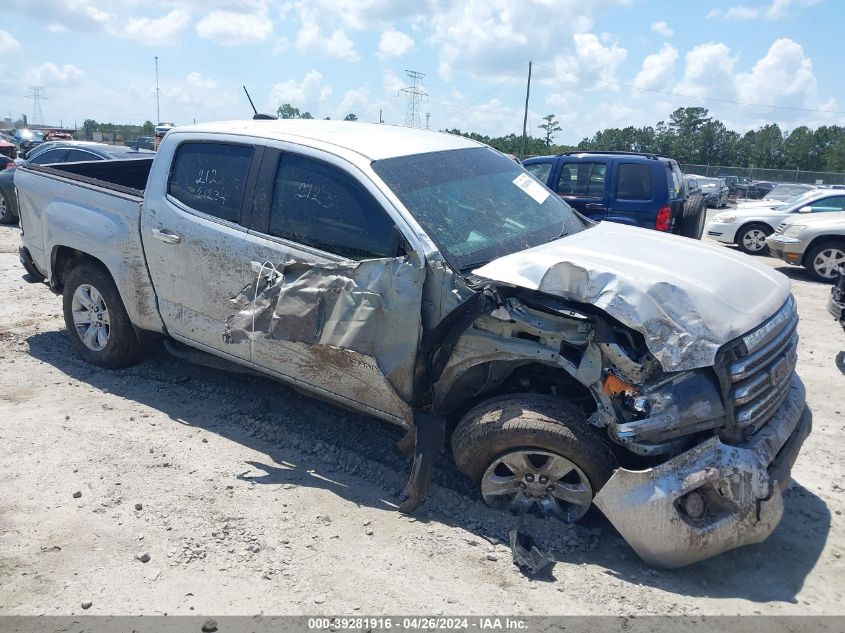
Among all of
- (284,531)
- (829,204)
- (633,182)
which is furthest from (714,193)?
(284,531)

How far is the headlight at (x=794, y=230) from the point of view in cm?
1148

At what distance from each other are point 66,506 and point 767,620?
11.5 feet

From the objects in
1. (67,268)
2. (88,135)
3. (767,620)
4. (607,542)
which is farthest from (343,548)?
(88,135)

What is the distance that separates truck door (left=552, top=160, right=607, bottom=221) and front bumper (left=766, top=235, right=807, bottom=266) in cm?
337

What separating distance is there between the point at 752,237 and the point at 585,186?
5633 mm

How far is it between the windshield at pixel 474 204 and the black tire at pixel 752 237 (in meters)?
11.1

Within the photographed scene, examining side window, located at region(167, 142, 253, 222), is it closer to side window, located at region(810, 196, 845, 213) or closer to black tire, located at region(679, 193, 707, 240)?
black tire, located at region(679, 193, 707, 240)

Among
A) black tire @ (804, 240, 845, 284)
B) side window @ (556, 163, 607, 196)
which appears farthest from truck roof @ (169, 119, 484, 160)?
black tire @ (804, 240, 845, 284)

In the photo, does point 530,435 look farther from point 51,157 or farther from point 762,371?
point 51,157

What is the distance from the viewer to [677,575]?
11.0ft

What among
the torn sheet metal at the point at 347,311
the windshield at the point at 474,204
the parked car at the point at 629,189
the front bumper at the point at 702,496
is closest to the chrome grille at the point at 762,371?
the front bumper at the point at 702,496

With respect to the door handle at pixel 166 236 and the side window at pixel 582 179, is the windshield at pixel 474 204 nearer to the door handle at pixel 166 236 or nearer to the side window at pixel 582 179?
the door handle at pixel 166 236

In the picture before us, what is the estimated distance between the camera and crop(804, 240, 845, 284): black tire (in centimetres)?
1121

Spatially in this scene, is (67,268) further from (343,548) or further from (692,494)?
(692,494)
